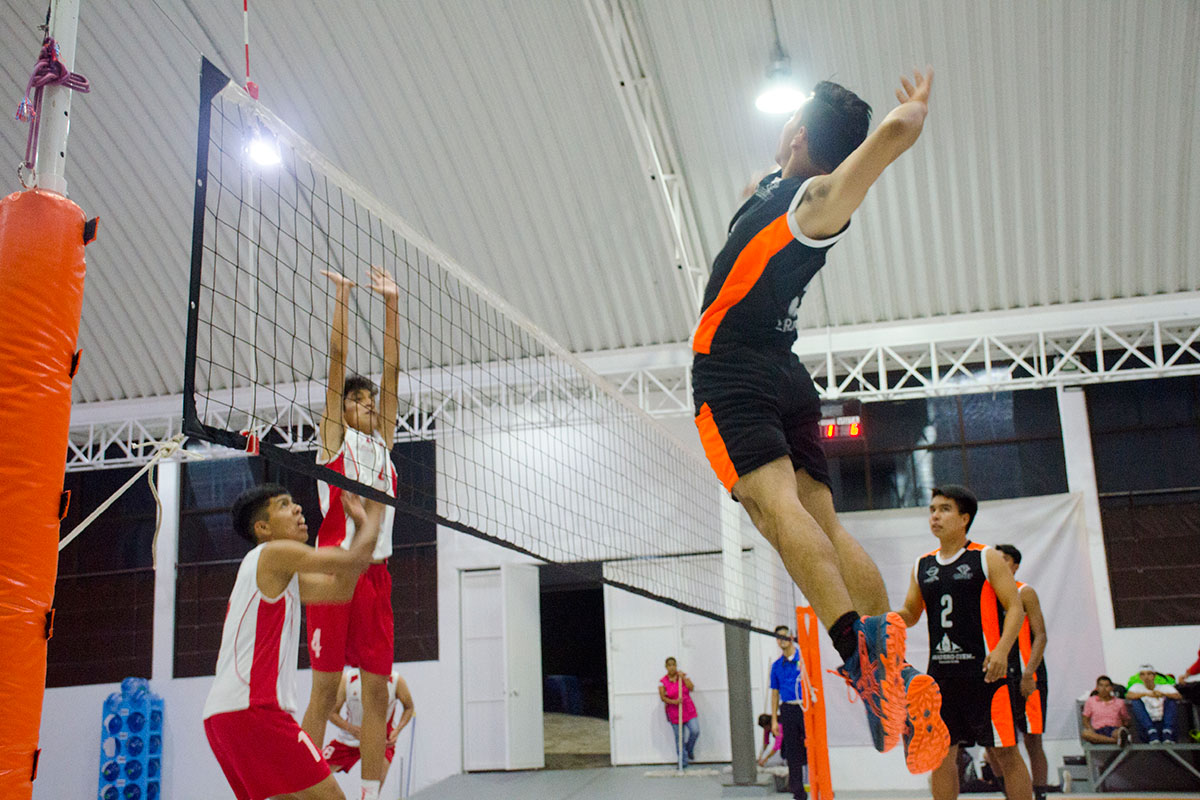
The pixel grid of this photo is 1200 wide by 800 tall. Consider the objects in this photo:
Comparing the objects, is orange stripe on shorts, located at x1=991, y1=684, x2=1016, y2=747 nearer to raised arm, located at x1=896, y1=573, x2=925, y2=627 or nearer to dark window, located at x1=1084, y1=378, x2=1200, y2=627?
raised arm, located at x1=896, y1=573, x2=925, y2=627

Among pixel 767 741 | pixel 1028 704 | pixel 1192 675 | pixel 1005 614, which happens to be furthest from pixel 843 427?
pixel 1005 614

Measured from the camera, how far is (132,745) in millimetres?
14945

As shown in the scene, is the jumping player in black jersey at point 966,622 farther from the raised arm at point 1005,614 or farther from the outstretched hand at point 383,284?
the outstretched hand at point 383,284

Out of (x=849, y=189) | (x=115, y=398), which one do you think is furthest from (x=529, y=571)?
(x=849, y=189)

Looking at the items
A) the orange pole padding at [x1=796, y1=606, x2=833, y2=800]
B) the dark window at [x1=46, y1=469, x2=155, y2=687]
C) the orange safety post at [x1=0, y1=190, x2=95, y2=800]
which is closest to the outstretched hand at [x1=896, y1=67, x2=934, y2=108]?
the orange pole padding at [x1=796, y1=606, x2=833, y2=800]

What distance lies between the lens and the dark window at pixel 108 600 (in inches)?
622

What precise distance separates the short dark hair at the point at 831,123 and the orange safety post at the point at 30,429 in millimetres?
2388

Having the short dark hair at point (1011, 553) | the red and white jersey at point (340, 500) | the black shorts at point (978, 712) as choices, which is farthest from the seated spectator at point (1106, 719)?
the red and white jersey at point (340, 500)

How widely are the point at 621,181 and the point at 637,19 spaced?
6.19ft

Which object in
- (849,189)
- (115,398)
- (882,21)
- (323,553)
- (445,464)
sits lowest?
(323,553)

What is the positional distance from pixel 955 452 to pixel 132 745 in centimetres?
1241

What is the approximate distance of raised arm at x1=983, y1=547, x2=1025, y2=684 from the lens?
543 cm

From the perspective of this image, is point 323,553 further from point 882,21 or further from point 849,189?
point 882,21

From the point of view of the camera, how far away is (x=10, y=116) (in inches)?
472
